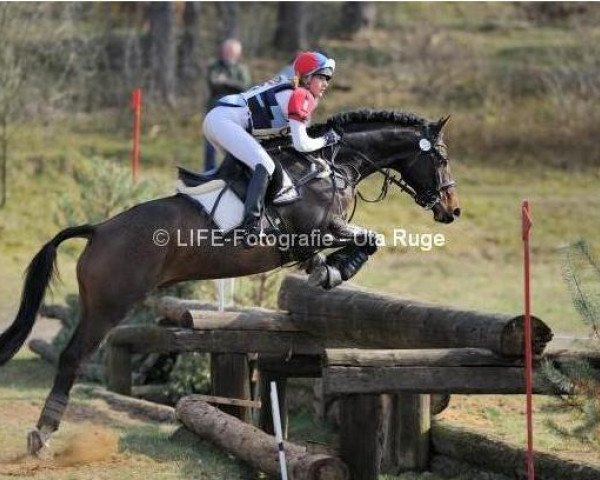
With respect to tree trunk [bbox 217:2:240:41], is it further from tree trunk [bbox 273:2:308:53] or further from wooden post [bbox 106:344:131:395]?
wooden post [bbox 106:344:131:395]

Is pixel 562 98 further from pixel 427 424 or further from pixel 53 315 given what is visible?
pixel 427 424

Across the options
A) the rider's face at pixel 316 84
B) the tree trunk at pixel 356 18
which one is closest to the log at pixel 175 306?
the rider's face at pixel 316 84

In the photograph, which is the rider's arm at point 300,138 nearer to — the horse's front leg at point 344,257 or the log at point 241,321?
the horse's front leg at point 344,257

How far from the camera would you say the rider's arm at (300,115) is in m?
8.47

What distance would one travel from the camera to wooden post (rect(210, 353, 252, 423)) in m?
9.96

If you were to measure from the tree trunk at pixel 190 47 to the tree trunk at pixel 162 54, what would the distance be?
1258 mm

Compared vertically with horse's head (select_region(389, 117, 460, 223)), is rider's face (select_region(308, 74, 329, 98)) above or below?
above

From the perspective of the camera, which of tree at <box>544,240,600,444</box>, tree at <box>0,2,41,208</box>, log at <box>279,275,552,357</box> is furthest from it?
tree at <box>0,2,41,208</box>

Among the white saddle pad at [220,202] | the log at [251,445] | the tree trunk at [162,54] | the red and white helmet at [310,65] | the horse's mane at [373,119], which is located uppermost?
the tree trunk at [162,54]

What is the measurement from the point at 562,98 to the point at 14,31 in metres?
9.67

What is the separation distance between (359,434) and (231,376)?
266 centimetres

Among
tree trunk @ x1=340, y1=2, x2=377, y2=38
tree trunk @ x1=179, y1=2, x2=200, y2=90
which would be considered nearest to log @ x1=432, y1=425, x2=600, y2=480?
tree trunk @ x1=179, y1=2, x2=200, y2=90

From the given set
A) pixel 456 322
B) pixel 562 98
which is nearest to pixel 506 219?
pixel 562 98

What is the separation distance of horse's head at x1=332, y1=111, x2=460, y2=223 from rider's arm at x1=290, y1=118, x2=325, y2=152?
1.61 feet
